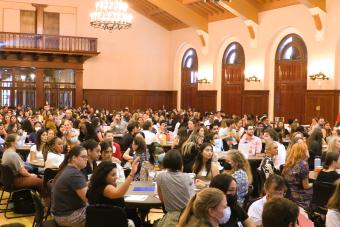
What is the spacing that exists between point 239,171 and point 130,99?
1864cm

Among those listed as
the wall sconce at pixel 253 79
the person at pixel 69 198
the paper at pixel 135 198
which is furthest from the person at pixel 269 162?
the wall sconce at pixel 253 79

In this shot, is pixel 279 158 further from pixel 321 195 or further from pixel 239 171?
pixel 239 171

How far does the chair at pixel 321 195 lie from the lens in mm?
5646

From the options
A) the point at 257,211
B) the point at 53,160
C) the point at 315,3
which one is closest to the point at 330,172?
the point at 257,211

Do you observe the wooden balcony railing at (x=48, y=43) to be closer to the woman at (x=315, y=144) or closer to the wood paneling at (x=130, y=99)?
the wood paneling at (x=130, y=99)

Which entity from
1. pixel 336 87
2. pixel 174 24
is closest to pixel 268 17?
pixel 336 87

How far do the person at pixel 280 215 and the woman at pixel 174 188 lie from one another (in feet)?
5.93

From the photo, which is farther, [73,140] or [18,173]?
[73,140]

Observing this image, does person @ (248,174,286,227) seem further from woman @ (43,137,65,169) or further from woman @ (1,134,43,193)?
woman @ (1,134,43,193)

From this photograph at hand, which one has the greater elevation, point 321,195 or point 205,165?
point 205,165

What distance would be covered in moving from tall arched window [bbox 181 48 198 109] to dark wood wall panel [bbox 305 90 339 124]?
7389mm

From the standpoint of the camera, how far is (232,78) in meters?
20.3

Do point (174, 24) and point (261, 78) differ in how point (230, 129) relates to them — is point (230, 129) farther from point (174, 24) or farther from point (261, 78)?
point (174, 24)

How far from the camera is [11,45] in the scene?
20.6 meters
